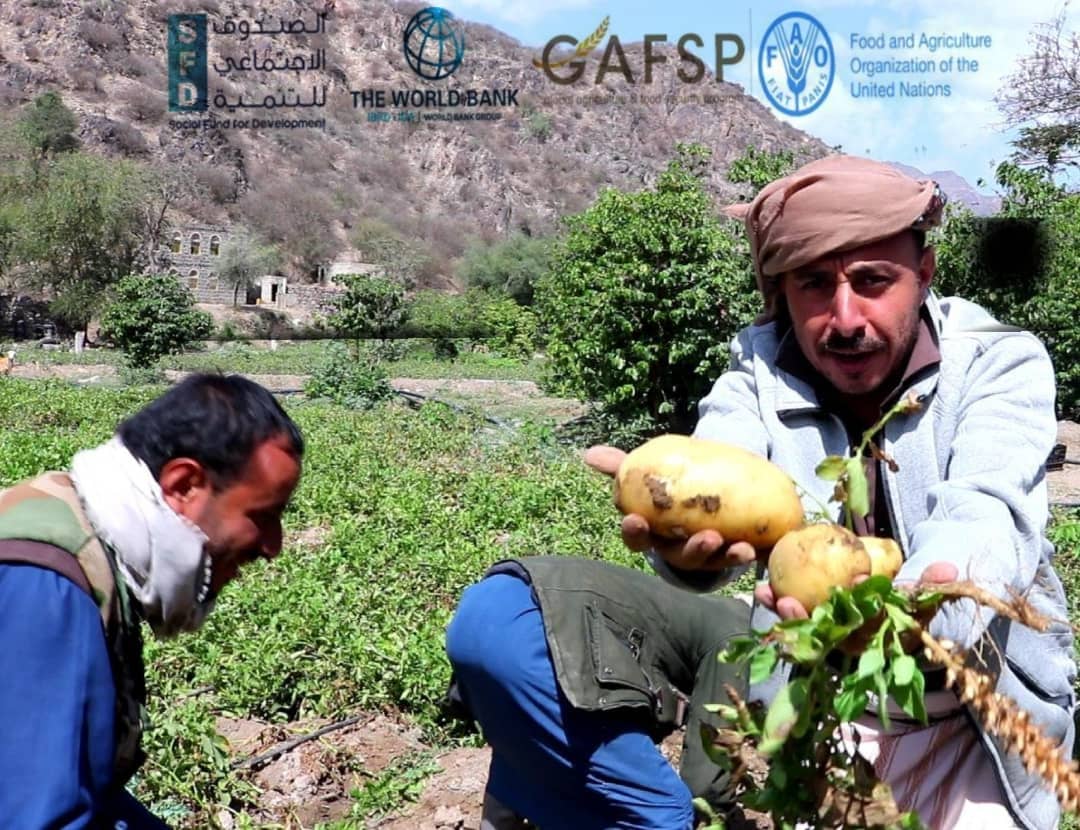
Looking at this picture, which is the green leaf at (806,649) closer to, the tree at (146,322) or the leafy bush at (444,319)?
the tree at (146,322)

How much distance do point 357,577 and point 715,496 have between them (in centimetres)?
438

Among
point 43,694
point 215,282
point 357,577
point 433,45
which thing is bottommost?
point 215,282

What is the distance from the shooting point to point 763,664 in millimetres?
1273

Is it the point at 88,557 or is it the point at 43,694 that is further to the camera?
the point at 88,557

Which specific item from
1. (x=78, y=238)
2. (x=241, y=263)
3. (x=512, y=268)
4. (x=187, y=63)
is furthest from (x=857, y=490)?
(x=187, y=63)

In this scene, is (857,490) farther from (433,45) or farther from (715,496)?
(433,45)

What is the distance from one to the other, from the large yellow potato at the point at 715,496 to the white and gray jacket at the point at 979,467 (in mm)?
139

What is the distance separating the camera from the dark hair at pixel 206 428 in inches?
69.1

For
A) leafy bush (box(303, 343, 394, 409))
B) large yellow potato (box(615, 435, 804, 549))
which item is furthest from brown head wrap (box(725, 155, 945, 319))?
leafy bush (box(303, 343, 394, 409))

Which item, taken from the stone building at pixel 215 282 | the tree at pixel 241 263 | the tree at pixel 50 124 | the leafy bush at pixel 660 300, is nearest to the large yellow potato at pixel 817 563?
the leafy bush at pixel 660 300

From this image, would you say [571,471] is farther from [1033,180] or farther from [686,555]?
[1033,180]

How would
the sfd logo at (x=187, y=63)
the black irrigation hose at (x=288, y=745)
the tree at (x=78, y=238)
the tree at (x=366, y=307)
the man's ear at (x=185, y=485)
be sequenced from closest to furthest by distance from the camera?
the man's ear at (x=185, y=485)
the black irrigation hose at (x=288, y=745)
the tree at (x=366, y=307)
the tree at (x=78, y=238)
the sfd logo at (x=187, y=63)

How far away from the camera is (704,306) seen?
10922mm

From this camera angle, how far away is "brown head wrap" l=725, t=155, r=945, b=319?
164 cm
